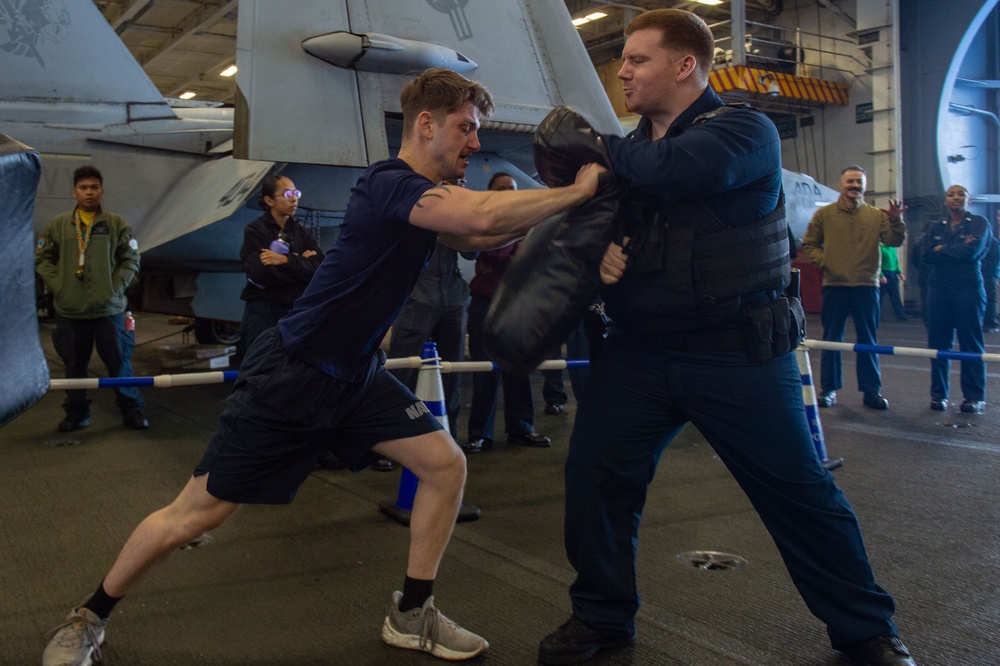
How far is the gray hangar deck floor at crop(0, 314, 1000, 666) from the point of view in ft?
8.81

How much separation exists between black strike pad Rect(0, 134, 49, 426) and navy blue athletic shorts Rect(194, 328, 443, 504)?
1.03m

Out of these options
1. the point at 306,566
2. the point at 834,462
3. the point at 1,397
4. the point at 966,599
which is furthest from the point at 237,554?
the point at 834,462

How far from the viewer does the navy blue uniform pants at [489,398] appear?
569cm

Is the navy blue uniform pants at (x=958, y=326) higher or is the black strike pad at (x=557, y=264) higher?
the black strike pad at (x=557, y=264)

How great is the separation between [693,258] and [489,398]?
3.41 m

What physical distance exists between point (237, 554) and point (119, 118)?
6.09m

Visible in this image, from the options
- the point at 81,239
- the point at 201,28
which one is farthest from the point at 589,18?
A: the point at 81,239

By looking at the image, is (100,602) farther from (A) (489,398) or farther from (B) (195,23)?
(B) (195,23)

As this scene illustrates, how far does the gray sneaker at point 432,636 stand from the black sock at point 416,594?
0.05ft

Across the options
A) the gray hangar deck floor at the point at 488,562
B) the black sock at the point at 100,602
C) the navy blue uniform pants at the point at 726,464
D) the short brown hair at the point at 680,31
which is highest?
the short brown hair at the point at 680,31

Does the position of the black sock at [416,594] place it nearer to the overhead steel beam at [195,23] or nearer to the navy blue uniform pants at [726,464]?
the navy blue uniform pants at [726,464]

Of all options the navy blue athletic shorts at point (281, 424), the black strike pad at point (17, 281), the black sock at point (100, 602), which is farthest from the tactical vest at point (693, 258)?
the black sock at point (100, 602)

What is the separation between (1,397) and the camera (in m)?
1.35

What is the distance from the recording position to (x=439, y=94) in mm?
2443
